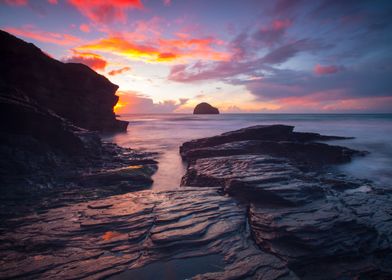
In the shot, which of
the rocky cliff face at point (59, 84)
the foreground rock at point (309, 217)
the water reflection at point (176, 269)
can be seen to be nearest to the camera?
the water reflection at point (176, 269)

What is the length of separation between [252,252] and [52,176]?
884 cm

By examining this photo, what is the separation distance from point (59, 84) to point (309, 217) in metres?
28.9

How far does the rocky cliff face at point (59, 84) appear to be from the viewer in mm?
21470

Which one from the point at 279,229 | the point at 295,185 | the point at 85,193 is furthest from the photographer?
the point at 85,193

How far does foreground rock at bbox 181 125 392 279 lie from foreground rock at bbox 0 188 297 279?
0.47 metres

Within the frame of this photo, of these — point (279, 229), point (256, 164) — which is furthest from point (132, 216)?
point (256, 164)

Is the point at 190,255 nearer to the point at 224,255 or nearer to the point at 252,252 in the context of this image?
the point at 224,255

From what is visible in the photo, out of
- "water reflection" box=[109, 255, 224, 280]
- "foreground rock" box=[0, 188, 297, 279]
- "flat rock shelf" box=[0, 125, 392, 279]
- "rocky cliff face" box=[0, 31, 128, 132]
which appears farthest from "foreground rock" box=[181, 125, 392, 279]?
"rocky cliff face" box=[0, 31, 128, 132]

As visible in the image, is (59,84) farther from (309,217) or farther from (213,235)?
(309,217)

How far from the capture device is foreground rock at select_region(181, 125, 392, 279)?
470 centimetres

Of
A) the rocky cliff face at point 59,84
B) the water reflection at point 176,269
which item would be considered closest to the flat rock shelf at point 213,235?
the water reflection at point 176,269

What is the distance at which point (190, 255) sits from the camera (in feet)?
16.4

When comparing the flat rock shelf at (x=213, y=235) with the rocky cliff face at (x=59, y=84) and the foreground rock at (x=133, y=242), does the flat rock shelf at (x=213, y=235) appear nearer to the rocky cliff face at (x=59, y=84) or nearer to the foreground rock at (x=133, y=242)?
the foreground rock at (x=133, y=242)

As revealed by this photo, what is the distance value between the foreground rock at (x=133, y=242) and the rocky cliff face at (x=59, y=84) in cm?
935
